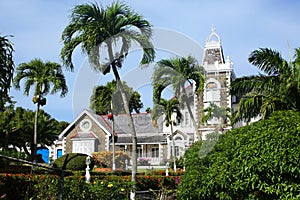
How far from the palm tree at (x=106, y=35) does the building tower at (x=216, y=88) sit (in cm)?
1569

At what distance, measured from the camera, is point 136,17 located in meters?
13.1

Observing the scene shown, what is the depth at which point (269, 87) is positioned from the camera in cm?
1341

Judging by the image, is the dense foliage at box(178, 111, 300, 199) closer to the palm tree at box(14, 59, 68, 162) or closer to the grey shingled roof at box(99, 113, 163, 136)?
the palm tree at box(14, 59, 68, 162)

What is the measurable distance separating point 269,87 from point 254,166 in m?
6.89

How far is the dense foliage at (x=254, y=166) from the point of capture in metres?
6.88

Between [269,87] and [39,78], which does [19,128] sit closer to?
[39,78]

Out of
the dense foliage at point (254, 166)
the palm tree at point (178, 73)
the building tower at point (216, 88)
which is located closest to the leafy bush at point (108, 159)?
the building tower at point (216, 88)

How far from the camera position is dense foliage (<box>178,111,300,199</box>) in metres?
6.88

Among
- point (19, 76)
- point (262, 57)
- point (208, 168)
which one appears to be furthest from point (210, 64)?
point (208, 168)

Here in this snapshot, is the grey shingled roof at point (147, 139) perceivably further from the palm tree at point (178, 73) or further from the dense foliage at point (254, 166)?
the dense foliage at point (254, 166)

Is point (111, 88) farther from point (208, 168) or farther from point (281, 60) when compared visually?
point (208, 168)

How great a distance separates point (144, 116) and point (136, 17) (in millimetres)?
21392

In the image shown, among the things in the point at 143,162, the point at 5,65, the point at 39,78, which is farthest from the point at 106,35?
the point at 143,162

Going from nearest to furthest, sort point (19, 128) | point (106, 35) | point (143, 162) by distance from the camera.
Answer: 1. point (106, 35)
2. point (143, 162)
3. point (19, 128)
